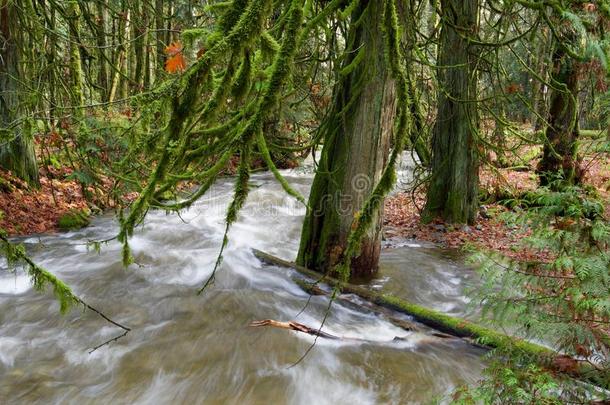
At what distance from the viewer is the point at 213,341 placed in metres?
4.44

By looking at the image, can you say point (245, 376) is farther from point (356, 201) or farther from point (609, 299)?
point (609, 299)

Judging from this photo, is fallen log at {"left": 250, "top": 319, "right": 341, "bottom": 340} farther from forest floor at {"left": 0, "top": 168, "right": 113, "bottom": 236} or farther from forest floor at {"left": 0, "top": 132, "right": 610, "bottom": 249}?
forest floor at {"left": 0, "top": 168, "right": 113, "bottom": 236}

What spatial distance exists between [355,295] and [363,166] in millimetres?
1391

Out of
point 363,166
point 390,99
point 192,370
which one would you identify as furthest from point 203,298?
point 390,99

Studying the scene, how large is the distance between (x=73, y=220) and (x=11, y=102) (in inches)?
88.1

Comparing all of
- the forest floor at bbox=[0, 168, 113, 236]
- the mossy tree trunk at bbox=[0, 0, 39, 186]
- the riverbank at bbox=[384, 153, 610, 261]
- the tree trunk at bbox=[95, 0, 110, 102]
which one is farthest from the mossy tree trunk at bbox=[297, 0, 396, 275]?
the mossy tree trunk at bbox=[0, 0, 39, 186]

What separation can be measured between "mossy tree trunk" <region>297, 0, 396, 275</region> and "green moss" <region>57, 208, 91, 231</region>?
16.9ft

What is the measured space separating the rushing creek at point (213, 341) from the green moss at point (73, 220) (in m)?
1.21

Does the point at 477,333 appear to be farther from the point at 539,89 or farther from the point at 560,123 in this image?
the point at 539,89

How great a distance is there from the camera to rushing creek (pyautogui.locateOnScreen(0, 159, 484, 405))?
147 inches

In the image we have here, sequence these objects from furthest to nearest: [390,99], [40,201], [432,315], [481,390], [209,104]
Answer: [40,201] → [390,99] → [432,315] → [481,390] → [209,104]

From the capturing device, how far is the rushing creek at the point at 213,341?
12.2 ft

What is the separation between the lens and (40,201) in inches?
339

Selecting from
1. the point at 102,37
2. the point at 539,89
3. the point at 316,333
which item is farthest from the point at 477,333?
the point at 539,89
